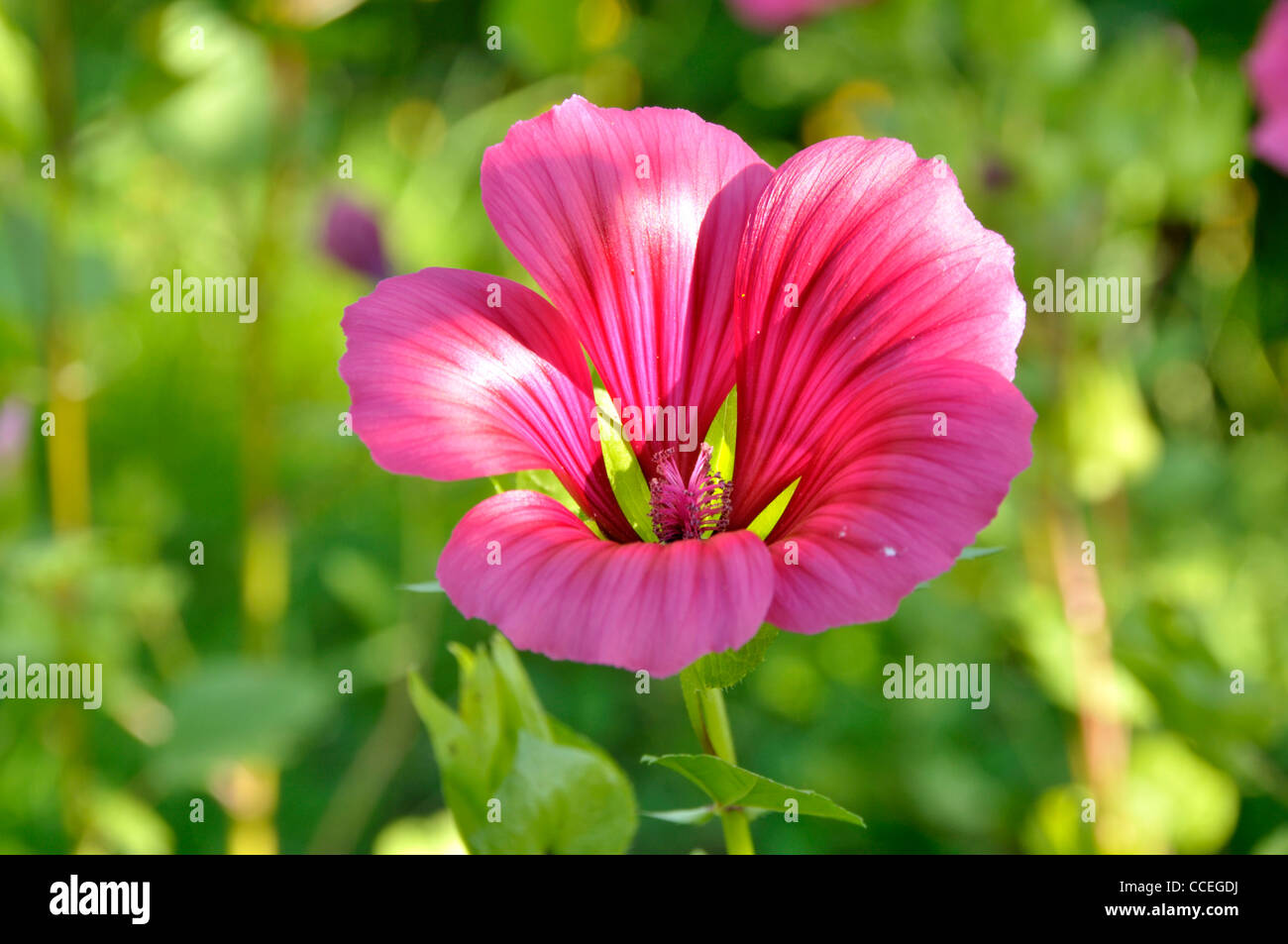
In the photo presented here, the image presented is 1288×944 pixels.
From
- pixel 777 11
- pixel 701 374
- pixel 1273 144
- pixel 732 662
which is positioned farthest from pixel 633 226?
pixel 777 11

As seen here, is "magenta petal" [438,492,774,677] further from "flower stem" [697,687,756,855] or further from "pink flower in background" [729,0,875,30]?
"pink flower in background" [729,0,875,30]

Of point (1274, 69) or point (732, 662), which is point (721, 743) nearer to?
point (732, 662)

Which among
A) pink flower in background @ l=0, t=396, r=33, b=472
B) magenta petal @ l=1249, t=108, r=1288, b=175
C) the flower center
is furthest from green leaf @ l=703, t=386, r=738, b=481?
pink flower in background @ l=0, t=396, r=33, b=472

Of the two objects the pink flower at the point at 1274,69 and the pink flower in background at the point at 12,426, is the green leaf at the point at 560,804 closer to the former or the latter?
the pink flower in background at the point at 12,426

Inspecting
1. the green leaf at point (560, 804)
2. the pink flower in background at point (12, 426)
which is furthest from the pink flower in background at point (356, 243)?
the green leaf at point (560, 804)
